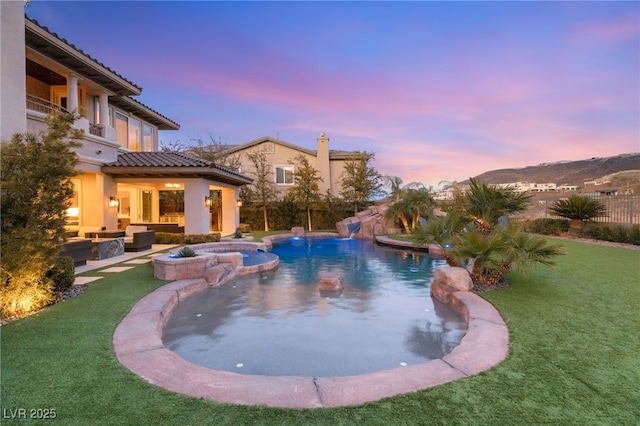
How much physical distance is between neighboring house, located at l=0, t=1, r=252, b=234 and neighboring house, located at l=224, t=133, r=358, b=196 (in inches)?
320

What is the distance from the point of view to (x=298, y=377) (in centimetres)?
339

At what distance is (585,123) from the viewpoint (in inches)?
728

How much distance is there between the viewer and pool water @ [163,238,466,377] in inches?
175

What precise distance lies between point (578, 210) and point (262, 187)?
1982 centimetres

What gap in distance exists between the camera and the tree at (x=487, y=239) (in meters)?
6.67

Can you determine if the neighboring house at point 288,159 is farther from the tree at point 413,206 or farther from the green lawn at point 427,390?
the green lawn at point 427,390

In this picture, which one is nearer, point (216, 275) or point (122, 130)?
point (216, 275)

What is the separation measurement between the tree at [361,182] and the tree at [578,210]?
12.4 meters

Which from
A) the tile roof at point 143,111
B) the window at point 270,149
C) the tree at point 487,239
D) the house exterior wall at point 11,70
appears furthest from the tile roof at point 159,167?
the window at point 270,149

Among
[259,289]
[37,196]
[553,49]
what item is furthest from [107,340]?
[553,49]

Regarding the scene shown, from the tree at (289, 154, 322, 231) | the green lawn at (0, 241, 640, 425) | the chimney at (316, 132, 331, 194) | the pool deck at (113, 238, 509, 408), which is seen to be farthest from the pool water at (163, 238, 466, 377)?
the chimney at (316, 132, 331, 194)

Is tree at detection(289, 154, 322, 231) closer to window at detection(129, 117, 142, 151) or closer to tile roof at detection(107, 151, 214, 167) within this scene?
tile roof at detection(107, 151, 214, 167)

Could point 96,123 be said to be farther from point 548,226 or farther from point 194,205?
point 548,226

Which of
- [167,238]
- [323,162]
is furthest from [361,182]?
[167,238]
